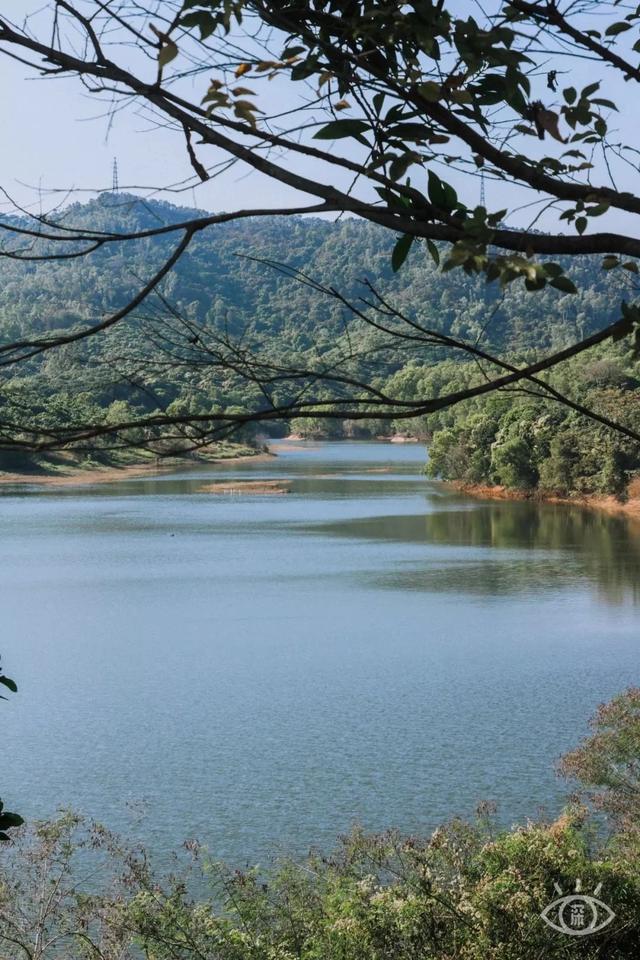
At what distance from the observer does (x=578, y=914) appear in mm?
4094

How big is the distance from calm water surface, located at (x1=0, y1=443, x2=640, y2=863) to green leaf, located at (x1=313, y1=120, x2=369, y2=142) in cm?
660

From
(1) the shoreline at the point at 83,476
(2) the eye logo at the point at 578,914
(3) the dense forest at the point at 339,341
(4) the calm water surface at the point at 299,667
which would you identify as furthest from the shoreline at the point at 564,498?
(2) the eye logo at the point at 578,914

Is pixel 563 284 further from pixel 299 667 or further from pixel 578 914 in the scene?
pixel 299 667

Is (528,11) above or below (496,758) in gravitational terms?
above

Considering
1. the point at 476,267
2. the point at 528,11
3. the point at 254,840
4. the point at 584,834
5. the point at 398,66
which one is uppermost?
the point at 528,11

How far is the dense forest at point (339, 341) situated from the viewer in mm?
1830

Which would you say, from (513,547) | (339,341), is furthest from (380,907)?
(513,547)

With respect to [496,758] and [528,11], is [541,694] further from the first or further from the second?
[528,11]

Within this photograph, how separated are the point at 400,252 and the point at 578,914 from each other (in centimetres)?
344

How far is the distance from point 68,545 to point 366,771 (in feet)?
46.7

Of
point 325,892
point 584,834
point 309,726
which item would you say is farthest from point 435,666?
point 325,892

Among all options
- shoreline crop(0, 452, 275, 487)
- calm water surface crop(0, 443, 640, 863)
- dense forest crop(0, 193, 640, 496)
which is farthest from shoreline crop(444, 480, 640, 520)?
shoreline crop(0, 452, 275, 487)

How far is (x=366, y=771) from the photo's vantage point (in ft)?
29.5

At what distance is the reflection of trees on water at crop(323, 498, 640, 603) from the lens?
17.8 meters
